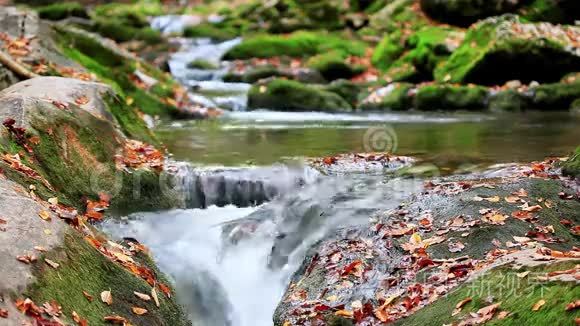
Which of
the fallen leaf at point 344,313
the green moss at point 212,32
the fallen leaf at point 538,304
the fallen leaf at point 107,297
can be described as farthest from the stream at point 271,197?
the green moss at point 212,32

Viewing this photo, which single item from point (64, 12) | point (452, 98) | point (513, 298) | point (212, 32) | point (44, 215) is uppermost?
point (64, 12)

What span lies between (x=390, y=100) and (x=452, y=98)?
1.55 metres

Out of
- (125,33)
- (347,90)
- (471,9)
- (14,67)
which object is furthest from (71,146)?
(125,33)

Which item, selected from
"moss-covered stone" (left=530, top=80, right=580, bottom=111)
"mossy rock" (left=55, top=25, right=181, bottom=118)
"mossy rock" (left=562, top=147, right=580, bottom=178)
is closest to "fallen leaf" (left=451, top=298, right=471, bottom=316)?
"mossy rock" (left=562, top=147, right=580, bottom=178)

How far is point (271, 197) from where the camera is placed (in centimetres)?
834

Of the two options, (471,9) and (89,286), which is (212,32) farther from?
(89,286)

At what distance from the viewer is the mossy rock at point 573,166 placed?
23.7 feet

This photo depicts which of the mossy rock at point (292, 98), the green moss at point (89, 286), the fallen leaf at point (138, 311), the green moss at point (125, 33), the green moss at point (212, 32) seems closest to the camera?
the green moss at point (89, 286)

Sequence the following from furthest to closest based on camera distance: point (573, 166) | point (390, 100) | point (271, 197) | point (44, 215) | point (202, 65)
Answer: point (202, 65), point (390, 100), point (271, 197), point (573, 166), point (44, 215)

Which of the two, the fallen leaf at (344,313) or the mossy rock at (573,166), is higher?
the mossy rock at (573,166)

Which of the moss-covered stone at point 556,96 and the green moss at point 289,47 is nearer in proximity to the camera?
the moss-covered stone at point 556,96

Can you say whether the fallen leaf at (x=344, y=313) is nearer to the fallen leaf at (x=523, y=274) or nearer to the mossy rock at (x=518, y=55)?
the fallen leaf at (x=523, y=274)

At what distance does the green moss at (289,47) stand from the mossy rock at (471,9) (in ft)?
10.4

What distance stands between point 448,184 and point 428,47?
532 inches
